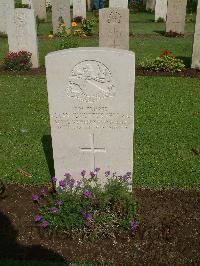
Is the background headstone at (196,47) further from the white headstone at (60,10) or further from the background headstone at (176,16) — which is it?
the white headstone at (60,10)

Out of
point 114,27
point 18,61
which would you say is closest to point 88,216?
point 18,61

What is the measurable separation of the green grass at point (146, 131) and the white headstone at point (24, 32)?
1830 mm

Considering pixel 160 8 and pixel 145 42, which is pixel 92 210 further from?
pixel 160 8

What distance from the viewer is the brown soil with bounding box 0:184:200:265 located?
384 centimetres

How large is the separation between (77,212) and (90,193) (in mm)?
249

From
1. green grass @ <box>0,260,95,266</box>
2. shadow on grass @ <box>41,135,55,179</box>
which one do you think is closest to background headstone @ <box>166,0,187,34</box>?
shadow on grass @ <box>41,135,55,179</box>

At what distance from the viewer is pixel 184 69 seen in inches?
444

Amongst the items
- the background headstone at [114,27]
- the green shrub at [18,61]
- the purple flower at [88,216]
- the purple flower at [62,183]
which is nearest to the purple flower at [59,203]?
the purple flower at [62,183]

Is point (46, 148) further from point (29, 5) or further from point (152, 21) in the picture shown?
point (152, 21)

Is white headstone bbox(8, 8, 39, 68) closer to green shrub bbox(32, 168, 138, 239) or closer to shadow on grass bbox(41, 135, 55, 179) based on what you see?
shadow on grass bbox(41, 135, 55, 179)

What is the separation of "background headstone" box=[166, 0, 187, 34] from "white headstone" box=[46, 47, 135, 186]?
13.8m

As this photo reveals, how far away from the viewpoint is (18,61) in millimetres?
11414

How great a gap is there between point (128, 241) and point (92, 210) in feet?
1.69

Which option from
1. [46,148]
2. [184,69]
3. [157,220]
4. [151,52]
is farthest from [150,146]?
[151,52]
